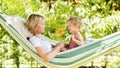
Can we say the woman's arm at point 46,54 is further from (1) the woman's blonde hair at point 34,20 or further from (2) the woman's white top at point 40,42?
(1) the woman's blonde hair at point 34,20

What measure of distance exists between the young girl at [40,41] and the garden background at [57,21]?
180 cm

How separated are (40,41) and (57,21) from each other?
1.96 m

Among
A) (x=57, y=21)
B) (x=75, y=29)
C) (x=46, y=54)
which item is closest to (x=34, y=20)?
(x=46, y=54)

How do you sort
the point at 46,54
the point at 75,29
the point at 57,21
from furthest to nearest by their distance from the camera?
the point at 57,21
the point at 75,29
the point at 46,54

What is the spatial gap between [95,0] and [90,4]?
0.14m

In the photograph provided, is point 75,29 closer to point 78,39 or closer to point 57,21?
point 78,39

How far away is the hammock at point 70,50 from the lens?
280cm

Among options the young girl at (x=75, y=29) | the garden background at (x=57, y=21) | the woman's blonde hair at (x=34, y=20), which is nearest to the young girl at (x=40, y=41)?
the woman's blonde hair at (x=34, y=20)

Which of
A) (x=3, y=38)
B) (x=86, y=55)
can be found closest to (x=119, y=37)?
(x=86, y=55)

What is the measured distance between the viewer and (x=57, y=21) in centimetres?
483

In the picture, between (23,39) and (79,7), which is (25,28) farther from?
(79,7)

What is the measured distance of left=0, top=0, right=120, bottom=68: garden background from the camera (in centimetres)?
478

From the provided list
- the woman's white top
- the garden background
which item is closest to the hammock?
the woman's white top

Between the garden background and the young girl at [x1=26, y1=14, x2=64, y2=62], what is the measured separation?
1.80m
